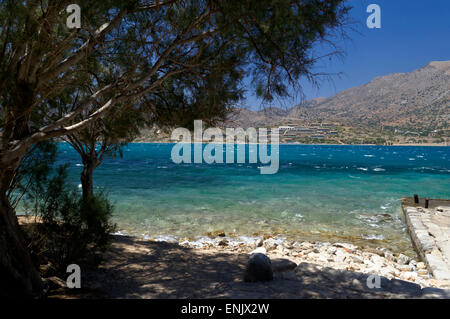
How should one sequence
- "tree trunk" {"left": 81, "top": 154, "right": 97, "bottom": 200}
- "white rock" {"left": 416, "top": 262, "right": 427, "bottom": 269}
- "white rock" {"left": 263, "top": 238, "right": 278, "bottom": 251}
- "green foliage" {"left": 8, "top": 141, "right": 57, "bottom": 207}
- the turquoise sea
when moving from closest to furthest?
"green foliage" {"left": 8, "top": 141, "right": 57, "bottom": 207}
"tree trunk" {"left": 81, "top": 154, "right": 97, "bottom": 200}
"white rock" {"left": 416, "top": 262, "right": 427, "bottom": 269}
"white rock" {"left": 263, "top": 238, "right": 278, "bottom": 251}
the turquoise sea

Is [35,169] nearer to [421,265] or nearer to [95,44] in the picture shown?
[95,44]

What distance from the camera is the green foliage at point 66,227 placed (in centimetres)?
416

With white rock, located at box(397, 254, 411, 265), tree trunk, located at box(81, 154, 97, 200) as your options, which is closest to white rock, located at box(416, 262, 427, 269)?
white rock, located at box(397, 254, 411, 265)

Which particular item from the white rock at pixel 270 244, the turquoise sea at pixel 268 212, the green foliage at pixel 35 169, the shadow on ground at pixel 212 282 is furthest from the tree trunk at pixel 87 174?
the white rock at pixel 270 244

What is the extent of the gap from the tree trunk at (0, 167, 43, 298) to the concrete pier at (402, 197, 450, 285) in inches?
283

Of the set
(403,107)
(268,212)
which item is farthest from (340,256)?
(403,107)

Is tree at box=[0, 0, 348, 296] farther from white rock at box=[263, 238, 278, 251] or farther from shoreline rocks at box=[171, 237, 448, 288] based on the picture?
white rock at box=[263, 238, 278, 251]

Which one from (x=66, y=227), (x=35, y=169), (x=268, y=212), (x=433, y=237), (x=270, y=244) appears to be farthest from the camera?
(x=268, y=212)

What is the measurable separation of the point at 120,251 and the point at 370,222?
10623 mm

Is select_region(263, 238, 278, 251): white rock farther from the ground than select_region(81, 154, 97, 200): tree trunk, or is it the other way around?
select_region(81, 154, 97, 200): tree trunk

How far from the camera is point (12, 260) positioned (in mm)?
3094

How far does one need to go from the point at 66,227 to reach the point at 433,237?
10.1 m

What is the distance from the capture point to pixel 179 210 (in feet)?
46.7

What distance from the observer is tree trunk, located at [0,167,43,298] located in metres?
2.97
